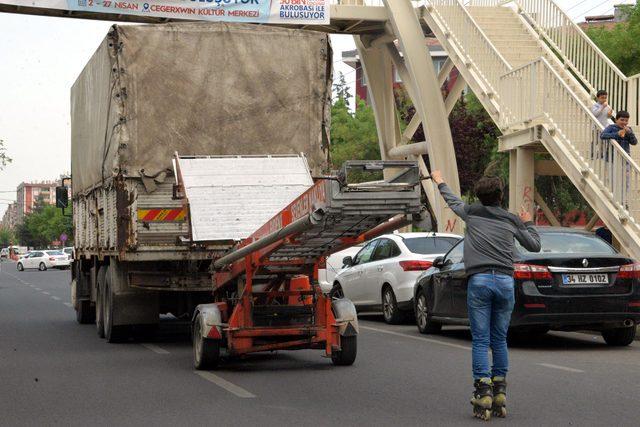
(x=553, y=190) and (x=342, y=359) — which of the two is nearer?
(x=342, y=359)

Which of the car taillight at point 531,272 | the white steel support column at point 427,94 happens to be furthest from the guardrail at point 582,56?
the car taillight at point 531,272

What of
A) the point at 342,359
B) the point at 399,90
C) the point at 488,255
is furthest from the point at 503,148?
the point at 399,90

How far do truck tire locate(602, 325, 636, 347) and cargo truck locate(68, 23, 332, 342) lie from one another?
4144 mm

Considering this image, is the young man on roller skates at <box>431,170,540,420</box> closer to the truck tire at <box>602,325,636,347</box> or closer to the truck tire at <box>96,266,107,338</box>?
the truck tire at <box>602,325,636,347</box>

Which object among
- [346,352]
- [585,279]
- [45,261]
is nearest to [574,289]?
[585,279]

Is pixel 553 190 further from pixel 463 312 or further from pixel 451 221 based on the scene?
pixel 463 312

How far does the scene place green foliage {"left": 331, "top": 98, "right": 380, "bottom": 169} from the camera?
63.0 m

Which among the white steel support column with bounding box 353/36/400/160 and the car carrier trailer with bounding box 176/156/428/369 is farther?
the white steel support column with bounding box 353/36/400/160

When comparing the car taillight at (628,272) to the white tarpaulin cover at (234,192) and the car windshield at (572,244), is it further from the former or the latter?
the white tarpaulin cover at (234,192)

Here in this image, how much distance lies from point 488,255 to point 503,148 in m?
15.6

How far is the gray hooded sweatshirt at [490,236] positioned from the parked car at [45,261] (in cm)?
6809

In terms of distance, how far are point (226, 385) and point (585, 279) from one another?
492cm

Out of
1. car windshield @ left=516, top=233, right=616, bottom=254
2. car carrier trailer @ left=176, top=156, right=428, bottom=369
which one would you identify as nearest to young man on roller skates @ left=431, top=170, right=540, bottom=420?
car carrier trailer @ left=176, top=156, right=428, bottom=369

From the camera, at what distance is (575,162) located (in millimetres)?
20203
